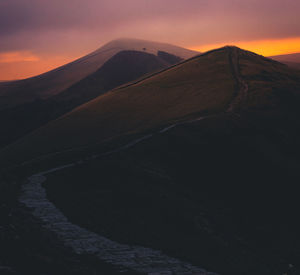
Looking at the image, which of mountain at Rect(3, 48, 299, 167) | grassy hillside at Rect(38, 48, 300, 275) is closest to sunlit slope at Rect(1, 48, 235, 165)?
mountain at Rect(3, 48, 299, 167)

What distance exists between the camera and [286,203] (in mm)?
50031

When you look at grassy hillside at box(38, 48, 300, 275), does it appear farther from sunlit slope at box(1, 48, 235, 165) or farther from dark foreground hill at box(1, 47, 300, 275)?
sunlit slope at box(1, 48, 235, 165)

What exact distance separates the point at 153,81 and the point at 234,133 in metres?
54.0

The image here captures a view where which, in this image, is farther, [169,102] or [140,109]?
[169,102]

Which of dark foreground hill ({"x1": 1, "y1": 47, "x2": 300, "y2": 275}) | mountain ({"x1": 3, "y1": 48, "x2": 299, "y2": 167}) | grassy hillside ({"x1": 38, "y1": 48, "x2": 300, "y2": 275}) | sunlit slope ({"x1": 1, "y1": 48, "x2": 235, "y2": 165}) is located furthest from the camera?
mountain ({"x1": 3, "y1": 48, "x2": 299, "y2": 167})

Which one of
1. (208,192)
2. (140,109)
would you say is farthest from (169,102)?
(208,192)

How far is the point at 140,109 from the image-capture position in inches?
3593

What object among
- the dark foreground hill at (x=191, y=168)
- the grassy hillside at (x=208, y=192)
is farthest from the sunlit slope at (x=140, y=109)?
the grassy hillside at (x=208, y=192)

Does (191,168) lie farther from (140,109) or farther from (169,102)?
(169,102)

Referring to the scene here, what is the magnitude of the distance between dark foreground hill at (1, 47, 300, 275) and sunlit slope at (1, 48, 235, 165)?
11.4 inches

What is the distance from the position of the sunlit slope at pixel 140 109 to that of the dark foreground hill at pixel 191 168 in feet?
0.95

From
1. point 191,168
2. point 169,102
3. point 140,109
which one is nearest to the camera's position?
point 191,168

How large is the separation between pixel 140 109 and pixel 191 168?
4050 cm

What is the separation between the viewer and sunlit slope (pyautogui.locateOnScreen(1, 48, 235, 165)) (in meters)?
75.6
